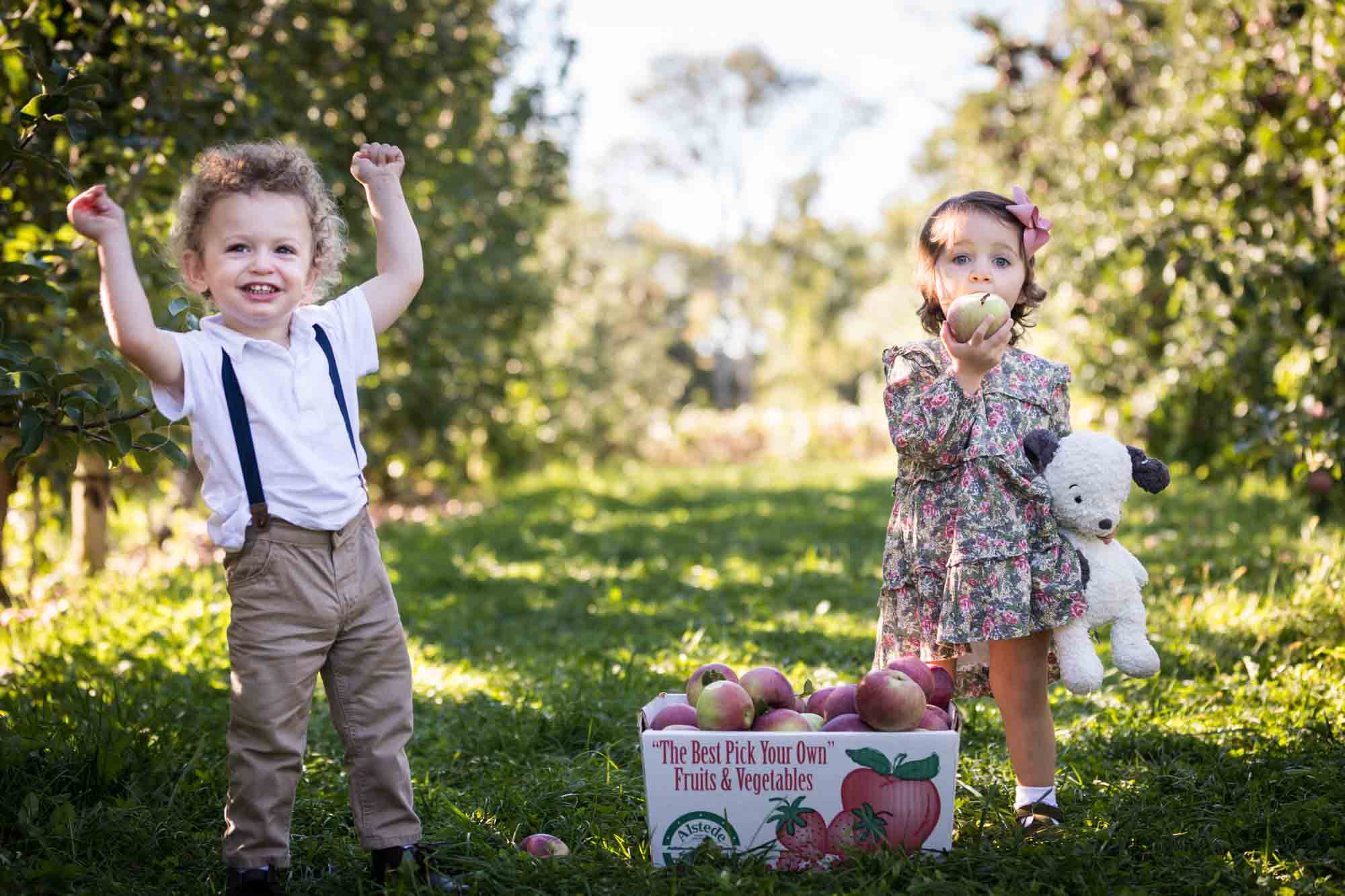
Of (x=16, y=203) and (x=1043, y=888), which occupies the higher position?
(x=16, y=203)

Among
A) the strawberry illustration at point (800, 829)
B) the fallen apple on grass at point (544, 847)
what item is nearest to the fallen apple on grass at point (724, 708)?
the strawberry illustration at point (800, 829)

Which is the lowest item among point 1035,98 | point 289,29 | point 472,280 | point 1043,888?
point 1043,888

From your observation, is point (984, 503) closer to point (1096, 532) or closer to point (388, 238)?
point (1096, 532)

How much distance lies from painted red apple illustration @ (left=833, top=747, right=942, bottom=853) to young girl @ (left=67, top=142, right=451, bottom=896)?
2.75 feet

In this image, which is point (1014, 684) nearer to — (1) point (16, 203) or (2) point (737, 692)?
(2) point (737, 692)

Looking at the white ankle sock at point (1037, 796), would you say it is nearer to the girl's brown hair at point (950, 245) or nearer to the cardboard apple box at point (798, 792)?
the cardboard apple box at point (798, 792)

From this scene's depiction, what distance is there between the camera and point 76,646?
13.5ft

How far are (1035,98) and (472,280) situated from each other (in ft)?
16.3

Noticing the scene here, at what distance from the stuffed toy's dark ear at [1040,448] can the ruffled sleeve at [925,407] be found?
13 centimetres

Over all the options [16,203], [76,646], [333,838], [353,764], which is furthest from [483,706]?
[16,203]

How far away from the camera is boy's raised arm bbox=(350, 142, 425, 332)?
251 centimetres

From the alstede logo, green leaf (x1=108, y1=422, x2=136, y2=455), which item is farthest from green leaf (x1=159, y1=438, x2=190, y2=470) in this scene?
the alstede logo

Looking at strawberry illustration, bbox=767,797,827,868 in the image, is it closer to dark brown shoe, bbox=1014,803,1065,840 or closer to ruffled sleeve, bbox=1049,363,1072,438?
dark brown shoe, bbox=1014,803,1065,840

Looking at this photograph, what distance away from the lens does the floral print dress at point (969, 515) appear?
8.19 ft
